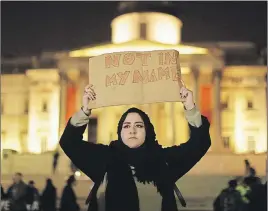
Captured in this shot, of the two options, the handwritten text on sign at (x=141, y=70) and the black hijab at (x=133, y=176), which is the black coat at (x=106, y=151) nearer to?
the black hijab at (x=133, y=176)

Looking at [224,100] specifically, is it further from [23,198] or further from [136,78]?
[136,78]

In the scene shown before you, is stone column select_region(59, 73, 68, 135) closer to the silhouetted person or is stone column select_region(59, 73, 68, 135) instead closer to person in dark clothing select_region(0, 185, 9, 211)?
the silhouetted person

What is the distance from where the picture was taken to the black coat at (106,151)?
142 inches

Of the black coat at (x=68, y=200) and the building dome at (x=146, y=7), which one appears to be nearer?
the black coat at (x=68, y=200)

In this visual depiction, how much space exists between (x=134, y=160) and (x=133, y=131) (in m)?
0.18

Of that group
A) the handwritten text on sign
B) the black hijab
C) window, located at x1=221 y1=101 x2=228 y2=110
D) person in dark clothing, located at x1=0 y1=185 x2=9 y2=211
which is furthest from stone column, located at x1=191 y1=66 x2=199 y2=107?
the black hijab

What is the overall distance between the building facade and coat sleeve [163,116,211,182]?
1083 inches

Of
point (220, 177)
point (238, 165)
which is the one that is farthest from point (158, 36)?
point (220, 177)

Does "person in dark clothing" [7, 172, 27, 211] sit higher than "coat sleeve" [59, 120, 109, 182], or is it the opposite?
"coat sleeve" [59, 120, 109, 182]

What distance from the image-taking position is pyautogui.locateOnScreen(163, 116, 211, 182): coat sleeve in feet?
11.9

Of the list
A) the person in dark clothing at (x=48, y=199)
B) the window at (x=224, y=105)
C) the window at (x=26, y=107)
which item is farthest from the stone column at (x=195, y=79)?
the person in dark clothing at (x=48, y=199)

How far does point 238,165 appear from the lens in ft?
101

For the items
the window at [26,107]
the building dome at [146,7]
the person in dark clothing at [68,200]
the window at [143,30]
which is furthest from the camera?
the building dome at [146,7]

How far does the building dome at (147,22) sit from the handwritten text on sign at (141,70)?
1472 inches
